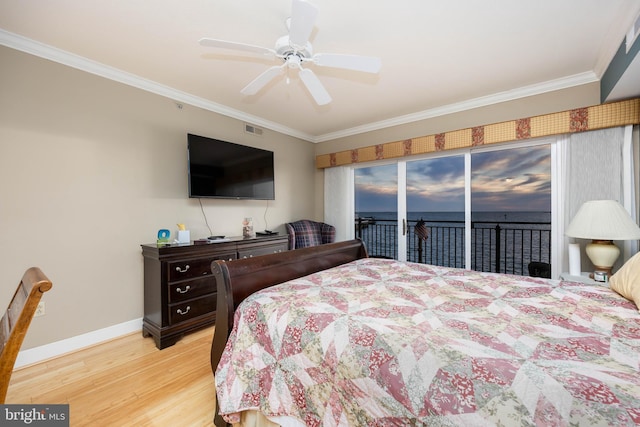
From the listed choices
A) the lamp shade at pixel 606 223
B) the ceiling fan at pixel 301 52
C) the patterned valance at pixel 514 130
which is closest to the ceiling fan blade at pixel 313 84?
the ceiling fan at pixel 301 52

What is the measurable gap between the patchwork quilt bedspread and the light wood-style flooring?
58cm

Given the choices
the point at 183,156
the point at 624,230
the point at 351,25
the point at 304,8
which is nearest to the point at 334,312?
the point at 304,8

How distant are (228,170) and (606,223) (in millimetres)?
3636

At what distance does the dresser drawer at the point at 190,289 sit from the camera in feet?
8.18

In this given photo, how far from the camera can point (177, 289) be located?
2.52 meters

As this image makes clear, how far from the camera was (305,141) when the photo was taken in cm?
470

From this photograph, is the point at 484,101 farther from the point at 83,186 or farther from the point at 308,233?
the point at 83,186

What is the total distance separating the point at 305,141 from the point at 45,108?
3.23 metres

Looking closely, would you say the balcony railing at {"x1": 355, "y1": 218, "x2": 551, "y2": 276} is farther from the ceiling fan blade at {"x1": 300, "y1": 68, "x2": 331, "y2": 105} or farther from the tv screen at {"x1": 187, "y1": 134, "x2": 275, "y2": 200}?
the ceiling fan blade at {"x1": 300, "y1": 68, "x2": 331, "y2": 105}

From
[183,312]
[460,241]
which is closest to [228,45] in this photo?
[183,312]

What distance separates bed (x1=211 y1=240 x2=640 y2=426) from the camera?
29.7 inches

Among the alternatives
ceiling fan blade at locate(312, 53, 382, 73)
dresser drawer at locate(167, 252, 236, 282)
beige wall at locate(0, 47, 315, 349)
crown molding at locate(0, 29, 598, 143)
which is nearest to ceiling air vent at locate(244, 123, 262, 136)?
crown molding at locate(0, 29, 598, 143)

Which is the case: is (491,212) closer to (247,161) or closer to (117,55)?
(247,161)
